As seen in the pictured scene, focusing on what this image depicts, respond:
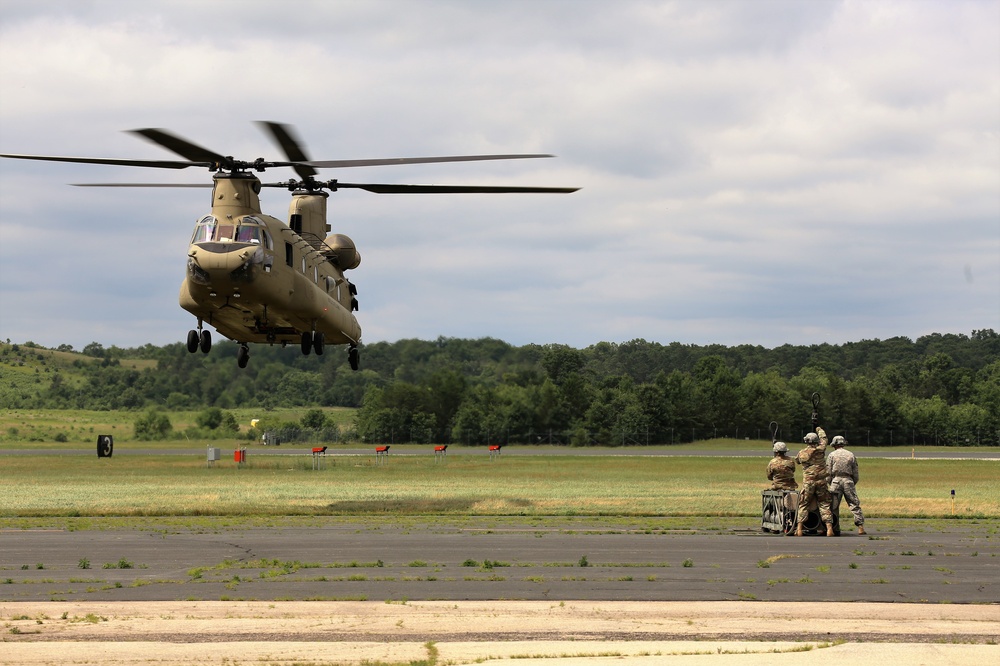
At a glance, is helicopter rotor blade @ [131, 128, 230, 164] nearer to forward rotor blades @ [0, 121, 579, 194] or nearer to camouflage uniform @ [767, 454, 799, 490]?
forward rotor blades @ [0, 121, 579, 194]

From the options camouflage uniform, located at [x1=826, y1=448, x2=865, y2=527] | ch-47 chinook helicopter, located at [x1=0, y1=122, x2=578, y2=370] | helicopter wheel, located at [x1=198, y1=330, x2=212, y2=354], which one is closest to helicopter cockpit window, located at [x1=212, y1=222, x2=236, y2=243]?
ch-47 chinook helicopter, located at [x1=0, y1=122, x2=578, y2=370]

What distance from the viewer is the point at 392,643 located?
14641mm

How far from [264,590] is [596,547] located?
8.94 m

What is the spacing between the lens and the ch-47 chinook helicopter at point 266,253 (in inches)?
975

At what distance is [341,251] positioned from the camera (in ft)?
102

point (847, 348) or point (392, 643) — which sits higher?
point (847, 348)

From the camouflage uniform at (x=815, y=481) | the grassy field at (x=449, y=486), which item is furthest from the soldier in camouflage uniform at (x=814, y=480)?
the grassy field at (x=449, y=486)

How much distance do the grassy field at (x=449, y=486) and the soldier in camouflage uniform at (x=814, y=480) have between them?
26.1 feet

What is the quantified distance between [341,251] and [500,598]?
49.4 ft

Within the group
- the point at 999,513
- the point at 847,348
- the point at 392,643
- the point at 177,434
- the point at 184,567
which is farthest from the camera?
the point at 847,348

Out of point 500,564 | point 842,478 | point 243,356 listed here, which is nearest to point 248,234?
point 243,356

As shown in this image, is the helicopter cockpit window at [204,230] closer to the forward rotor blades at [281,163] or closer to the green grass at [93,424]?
the forward rotor blades at [281,163]

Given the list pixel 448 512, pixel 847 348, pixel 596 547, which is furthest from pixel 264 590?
pixel 847 348

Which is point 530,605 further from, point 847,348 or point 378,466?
point 847,348
